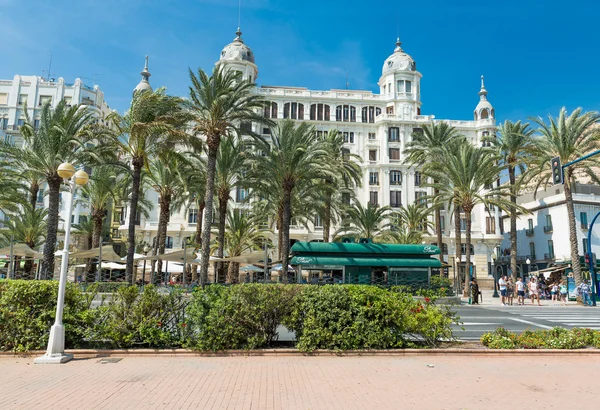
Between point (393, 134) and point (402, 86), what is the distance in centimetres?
777

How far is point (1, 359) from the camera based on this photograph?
27.8 ft

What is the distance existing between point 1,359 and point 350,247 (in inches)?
778

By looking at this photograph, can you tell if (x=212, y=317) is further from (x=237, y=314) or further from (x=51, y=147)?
(x=51, y=147)

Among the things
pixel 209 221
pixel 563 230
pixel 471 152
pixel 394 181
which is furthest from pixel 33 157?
pixel 563 230

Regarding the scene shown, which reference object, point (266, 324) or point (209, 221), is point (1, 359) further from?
point (209, 221)

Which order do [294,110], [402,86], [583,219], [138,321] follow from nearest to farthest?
[138,321], [583,219], [294,110], [402,86]

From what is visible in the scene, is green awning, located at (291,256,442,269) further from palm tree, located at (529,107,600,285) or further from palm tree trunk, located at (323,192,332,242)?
palm tree, located at (529,107,600,285)

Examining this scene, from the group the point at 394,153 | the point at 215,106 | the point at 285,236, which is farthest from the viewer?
the point at 394,153

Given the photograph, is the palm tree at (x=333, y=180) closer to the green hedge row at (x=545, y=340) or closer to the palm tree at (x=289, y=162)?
the palm tree at (x=289, y=162)

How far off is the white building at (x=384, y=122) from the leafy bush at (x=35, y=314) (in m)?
43.4

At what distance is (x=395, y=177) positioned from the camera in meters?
55.7

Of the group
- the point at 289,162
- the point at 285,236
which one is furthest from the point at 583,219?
the point at 289,162

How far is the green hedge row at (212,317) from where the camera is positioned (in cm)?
893

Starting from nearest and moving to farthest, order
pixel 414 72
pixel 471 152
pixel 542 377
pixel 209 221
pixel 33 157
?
pixel 542 377
pixel 33 157
pixel 209 221
pixel 471 152
pixel 414 72
